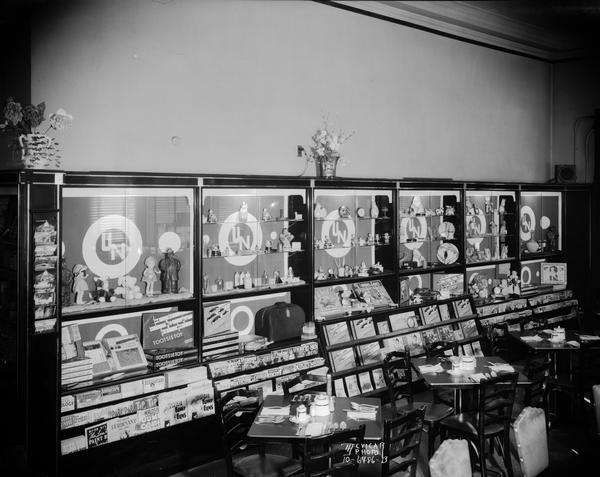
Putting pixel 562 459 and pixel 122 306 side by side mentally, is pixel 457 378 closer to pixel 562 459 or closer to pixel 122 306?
pixel 562 459

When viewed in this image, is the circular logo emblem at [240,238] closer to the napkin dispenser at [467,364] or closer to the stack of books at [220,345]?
the stack of books at [220,345]

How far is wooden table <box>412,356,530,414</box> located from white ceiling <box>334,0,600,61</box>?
4048 millimetres

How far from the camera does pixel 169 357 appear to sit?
5.23 m

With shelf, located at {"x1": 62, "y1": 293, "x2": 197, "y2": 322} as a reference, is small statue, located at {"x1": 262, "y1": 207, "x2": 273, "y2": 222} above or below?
above

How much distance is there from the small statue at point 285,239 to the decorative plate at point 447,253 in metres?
2.76

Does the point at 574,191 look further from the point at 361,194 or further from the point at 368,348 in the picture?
the point at 368,348

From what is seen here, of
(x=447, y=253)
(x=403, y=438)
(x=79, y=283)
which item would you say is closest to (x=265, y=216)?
(x=79, y=283)

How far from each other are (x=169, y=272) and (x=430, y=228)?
166 inches

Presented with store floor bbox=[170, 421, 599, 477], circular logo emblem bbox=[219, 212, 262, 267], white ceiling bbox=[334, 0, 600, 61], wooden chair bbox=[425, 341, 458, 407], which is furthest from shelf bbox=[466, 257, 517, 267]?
circular logo emblem bbox=[219, 212, 262, 267]

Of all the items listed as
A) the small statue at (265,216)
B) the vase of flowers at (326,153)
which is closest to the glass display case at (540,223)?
the vase of flowers at (326,153)

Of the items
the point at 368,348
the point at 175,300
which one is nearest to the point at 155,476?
the point at 175,300

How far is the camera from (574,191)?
992 cm

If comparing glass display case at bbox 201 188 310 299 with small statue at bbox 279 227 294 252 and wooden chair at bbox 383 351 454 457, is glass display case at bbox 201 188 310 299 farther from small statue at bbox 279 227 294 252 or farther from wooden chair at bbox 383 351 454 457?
wooden chair at bbox 383 351 454 457

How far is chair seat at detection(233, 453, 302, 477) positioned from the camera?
4316 mm
